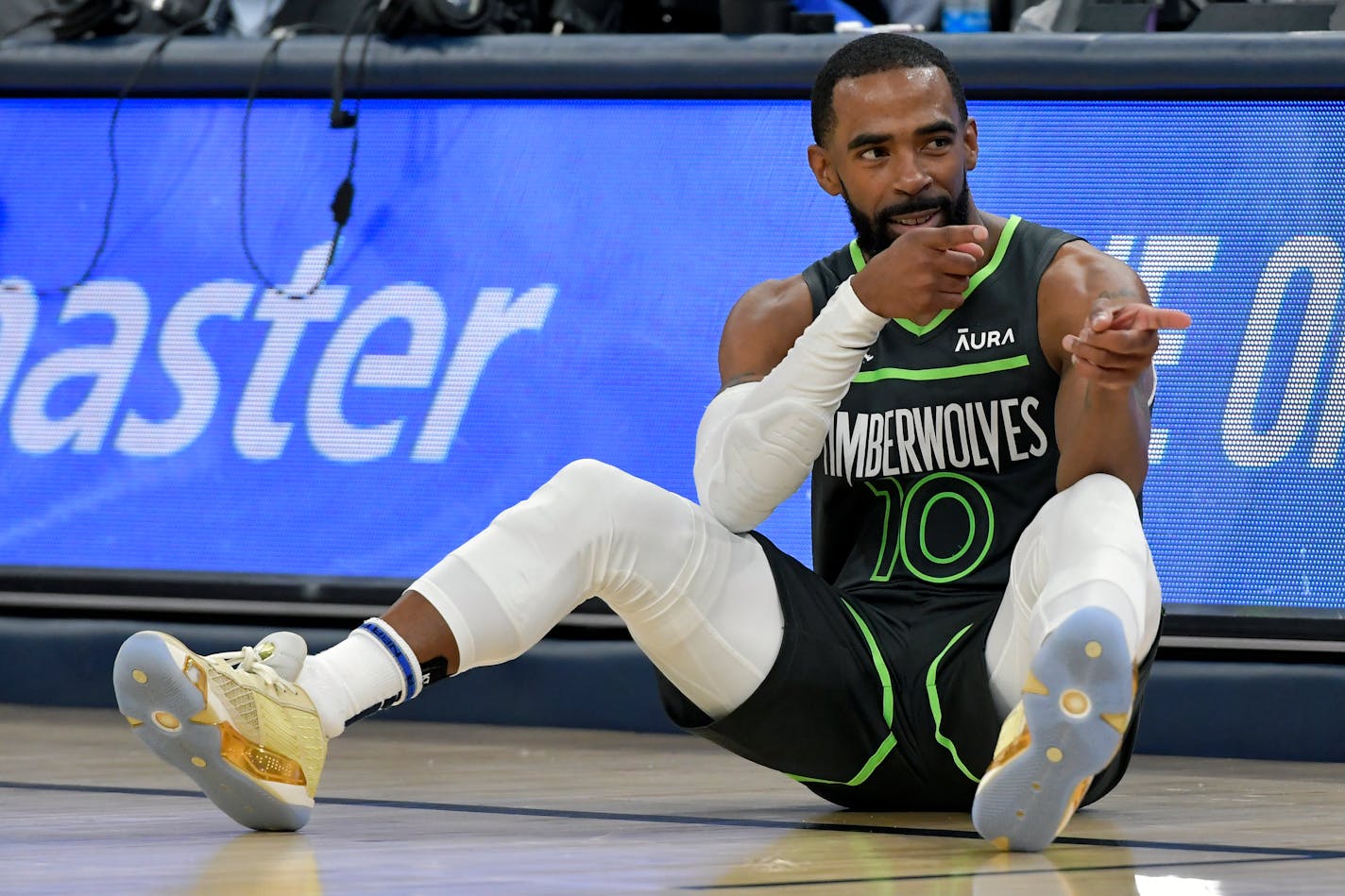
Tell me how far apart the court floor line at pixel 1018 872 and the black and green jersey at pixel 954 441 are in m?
0.55

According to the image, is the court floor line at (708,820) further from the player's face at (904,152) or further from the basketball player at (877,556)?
the player's face at (904,152)

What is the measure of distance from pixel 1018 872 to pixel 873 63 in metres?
1.17

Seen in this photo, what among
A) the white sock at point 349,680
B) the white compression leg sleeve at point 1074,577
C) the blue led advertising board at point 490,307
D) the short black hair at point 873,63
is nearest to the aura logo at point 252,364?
the blue led advertising board at point 490,307

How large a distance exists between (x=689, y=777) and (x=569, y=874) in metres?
Answer: 1.21

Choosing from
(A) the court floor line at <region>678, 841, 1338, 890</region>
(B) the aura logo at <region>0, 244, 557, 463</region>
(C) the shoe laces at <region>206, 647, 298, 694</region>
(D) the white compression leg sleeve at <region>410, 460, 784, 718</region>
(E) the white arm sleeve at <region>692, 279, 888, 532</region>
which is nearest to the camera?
(A) the court floor line at <region>678, 841, 1338, 890</region>

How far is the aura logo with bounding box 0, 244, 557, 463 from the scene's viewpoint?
13.0 feet

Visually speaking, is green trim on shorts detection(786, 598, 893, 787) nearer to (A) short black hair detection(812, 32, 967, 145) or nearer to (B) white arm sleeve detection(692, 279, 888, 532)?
(B) white arm sleeve detection(692, 279, 888, 532)

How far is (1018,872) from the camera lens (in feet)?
6.26

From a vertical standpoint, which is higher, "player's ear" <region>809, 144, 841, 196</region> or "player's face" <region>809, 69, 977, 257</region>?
"player's face" <region>809, 69, 977, 257</region>

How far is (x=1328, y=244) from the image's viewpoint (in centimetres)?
355

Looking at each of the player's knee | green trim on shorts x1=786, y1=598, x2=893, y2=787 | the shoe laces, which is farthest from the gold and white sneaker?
green trim on shorts x1=786, y1=598, x2=893, y2=787

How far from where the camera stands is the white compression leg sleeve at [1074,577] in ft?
6.57

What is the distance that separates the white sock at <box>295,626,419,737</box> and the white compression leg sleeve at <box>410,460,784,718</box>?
85 millimetres

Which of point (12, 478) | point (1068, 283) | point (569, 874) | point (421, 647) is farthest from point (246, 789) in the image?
point (12, 478)
